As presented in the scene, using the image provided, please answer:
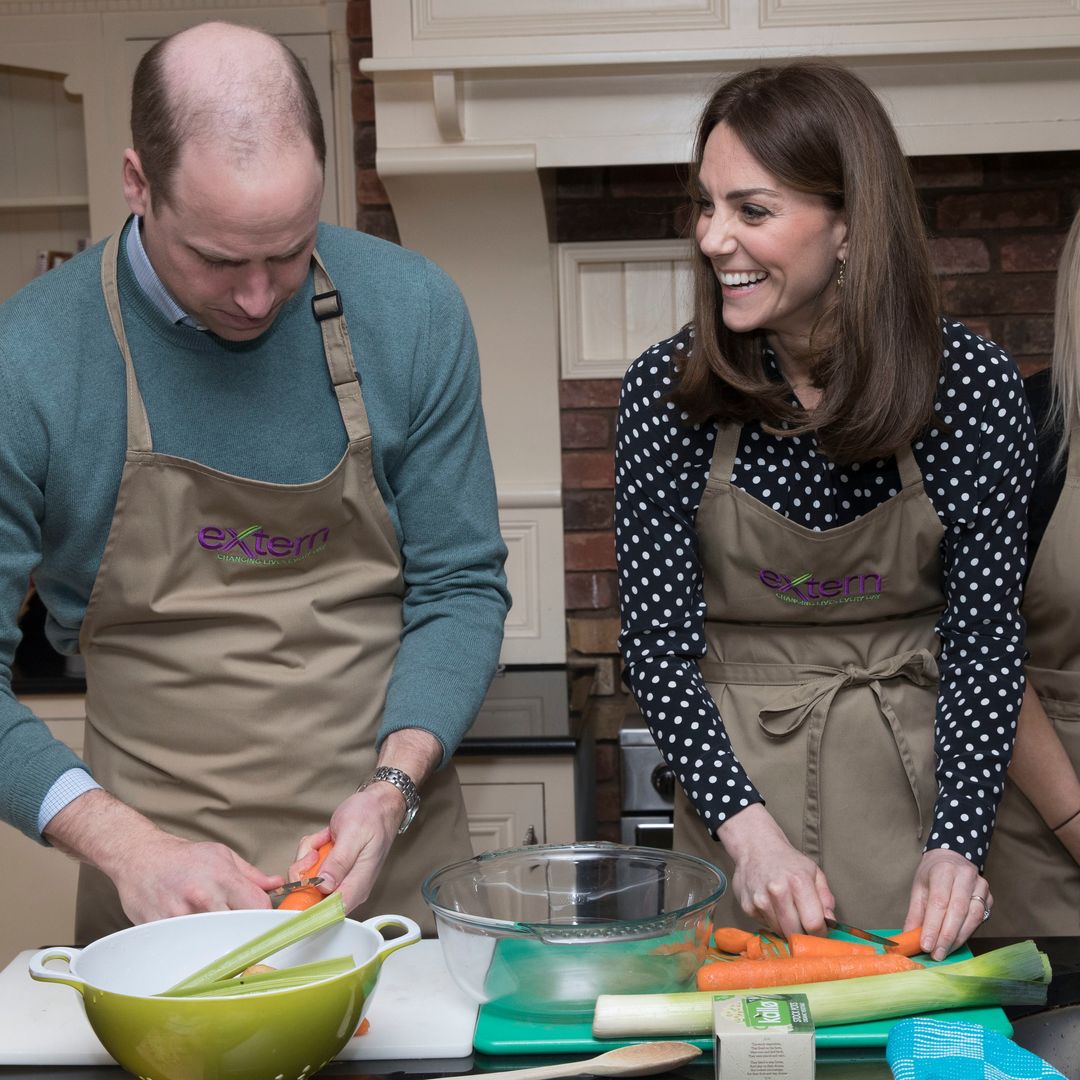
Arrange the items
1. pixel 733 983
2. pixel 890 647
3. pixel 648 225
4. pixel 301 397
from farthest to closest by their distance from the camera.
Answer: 1. pixel 648 225
2. pixel 890 647
3. pixel 301 397
4. pixel 733 983

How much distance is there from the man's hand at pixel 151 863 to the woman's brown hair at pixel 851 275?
26.0 inches

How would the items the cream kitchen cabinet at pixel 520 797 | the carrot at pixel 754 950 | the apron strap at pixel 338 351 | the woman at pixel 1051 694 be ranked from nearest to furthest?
the carrot at pixel 754 950 < the apron strap at pixel 338 351 < the woman at pixel 1051 694 < the cream kitchen cabinet at pixel 520 797

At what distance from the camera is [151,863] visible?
1104 mm

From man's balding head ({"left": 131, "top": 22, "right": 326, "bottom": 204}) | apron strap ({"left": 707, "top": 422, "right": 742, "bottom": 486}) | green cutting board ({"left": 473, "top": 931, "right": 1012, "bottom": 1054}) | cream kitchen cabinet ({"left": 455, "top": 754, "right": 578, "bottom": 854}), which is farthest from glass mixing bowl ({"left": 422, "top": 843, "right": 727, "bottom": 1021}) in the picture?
cream kitchen cabinet ({"left": 455, "top": 754, "right": 578, "bottom": 854})

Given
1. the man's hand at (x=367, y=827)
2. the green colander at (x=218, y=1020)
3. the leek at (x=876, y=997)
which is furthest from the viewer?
the man's hand at (x=367, y=827)

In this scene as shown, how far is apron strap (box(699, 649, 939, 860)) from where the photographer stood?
145cm

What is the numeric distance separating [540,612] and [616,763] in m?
0.32

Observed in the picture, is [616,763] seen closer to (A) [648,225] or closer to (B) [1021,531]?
(A) [648,225]

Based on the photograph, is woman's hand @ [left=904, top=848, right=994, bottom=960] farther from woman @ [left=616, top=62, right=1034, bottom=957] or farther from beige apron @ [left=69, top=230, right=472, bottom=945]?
beige apron @ [left=69, top=230, right=472, bottom=945]

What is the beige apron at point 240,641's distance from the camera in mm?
1322

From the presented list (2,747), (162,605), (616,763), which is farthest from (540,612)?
(2,747)

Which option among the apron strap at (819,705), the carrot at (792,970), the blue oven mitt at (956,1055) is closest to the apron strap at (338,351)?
the apron strap at (819,705)

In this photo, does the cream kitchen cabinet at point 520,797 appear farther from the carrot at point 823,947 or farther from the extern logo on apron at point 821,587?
the carrot at point 823,947

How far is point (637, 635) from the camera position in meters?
1.43
